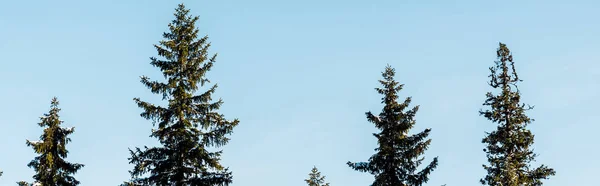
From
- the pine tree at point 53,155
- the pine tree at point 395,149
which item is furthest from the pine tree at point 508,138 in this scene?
the pine tree at point 53,155

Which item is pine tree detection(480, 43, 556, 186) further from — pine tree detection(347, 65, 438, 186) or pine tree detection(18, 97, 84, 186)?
pine tree detection(18, 97, 84, 186)

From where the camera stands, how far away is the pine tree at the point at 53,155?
31.5m

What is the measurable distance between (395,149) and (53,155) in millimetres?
17371

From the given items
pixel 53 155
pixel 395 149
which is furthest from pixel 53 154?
pixel 395 149

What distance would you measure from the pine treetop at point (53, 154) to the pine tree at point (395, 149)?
1454 centimetres

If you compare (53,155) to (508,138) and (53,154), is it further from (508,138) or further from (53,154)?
(508,138)

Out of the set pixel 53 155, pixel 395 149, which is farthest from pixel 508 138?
pixel 53 155

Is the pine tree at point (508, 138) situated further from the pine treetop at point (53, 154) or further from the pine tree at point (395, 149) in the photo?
the pine treetop at point (53, 154)

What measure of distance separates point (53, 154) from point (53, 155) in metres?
0.06

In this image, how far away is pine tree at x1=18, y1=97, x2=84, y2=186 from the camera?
3147 centimetres

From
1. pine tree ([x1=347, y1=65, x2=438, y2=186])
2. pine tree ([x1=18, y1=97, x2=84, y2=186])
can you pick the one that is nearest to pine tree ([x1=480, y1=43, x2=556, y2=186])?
pine tree ([x1=347, y1=65, x2=438, y2=186])

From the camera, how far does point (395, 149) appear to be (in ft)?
99.9

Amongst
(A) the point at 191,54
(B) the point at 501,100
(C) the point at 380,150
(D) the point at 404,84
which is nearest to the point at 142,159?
(A) the point at 191,54

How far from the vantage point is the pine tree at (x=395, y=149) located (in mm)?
30078
